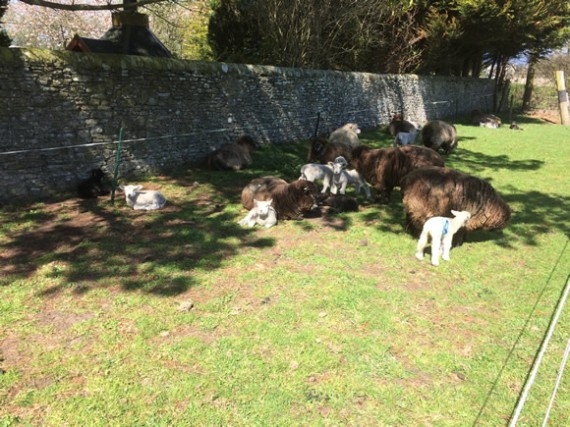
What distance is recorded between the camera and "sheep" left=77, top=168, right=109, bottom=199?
28.4 feet

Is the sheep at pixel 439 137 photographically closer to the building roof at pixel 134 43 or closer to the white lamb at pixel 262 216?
the white lamb at pixel 262 216

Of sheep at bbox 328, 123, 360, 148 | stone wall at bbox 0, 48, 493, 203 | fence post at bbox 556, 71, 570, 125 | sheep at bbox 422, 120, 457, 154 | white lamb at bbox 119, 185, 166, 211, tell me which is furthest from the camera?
fence post at bbox 556, 71, 570, 125

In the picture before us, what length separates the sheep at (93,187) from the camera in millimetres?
8664

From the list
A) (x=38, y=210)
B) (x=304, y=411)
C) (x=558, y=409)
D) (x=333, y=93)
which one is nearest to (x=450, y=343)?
(x=558, y=409)

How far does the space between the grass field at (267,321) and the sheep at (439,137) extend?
21.9ft

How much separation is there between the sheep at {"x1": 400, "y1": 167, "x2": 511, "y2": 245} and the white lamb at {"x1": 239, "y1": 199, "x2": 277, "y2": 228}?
7.90 feet

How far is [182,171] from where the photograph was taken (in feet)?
36.2

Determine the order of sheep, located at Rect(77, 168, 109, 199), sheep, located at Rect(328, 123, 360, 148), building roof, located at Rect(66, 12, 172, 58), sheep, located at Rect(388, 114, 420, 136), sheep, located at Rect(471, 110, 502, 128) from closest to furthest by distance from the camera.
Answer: sheep, located at Rect(77, 168, 109, 199) < sheep, located at Rect(328, 123, 360, 148) < building roof, located at Rect(66, 12, 172, 58) < sheep, located at Rect(388, 114, 420, 136) < sheep, located at Rect(471, 110, 502, 128)

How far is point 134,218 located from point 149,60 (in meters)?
4.53

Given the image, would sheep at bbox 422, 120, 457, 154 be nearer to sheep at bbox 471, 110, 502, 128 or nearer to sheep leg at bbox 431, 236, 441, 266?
sheep leg at bbox 431, 236, 441, 266

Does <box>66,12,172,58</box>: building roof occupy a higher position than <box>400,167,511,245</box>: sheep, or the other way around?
<box>66,12,172,58</box>: building roof

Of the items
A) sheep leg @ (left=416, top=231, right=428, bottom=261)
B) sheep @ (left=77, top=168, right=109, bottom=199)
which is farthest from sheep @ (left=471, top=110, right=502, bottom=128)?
sheep @ (left=77, top=168, right=109, bottom=199)

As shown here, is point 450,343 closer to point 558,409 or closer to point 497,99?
point 558,409

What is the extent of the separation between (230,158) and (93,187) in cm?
376
